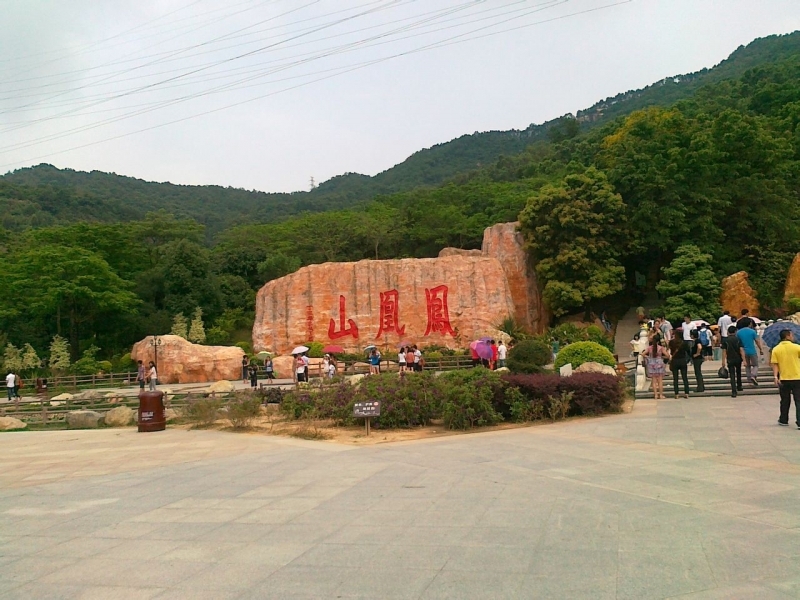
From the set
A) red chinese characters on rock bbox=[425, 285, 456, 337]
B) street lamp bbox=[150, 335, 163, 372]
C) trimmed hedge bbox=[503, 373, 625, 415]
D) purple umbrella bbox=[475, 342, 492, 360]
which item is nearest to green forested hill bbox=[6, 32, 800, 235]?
street lamp bbox=[150, 335, 163, 372]

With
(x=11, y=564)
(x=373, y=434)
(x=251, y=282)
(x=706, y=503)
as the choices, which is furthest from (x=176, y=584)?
(x=251, y=282)

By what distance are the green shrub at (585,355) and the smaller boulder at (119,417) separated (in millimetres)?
10413

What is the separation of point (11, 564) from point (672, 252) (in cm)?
2730

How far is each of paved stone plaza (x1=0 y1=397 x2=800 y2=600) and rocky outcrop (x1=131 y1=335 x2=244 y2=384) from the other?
49.5 ft

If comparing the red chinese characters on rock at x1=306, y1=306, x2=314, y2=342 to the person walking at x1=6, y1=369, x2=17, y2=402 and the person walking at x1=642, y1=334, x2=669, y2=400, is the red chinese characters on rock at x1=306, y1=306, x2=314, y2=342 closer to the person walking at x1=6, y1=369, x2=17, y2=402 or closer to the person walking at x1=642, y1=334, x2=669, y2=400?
the person walking at x1=6, y1=369, x2=17, y2=402

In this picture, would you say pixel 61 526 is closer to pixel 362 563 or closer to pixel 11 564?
pixel 11 564

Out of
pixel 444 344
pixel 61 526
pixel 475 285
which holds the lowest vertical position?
pixel 61 526

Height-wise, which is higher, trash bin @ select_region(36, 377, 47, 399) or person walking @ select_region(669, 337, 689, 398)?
person walking @ select_region(669, 337, 689, 398)

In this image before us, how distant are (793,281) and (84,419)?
81.3ft

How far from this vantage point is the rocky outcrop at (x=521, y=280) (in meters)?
27.6

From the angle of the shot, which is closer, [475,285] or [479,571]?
[479,571]

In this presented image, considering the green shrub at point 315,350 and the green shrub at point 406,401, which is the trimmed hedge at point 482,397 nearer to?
the green shrub at point 406,401

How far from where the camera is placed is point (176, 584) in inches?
167

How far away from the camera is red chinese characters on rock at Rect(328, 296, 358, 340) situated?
87.6ft
